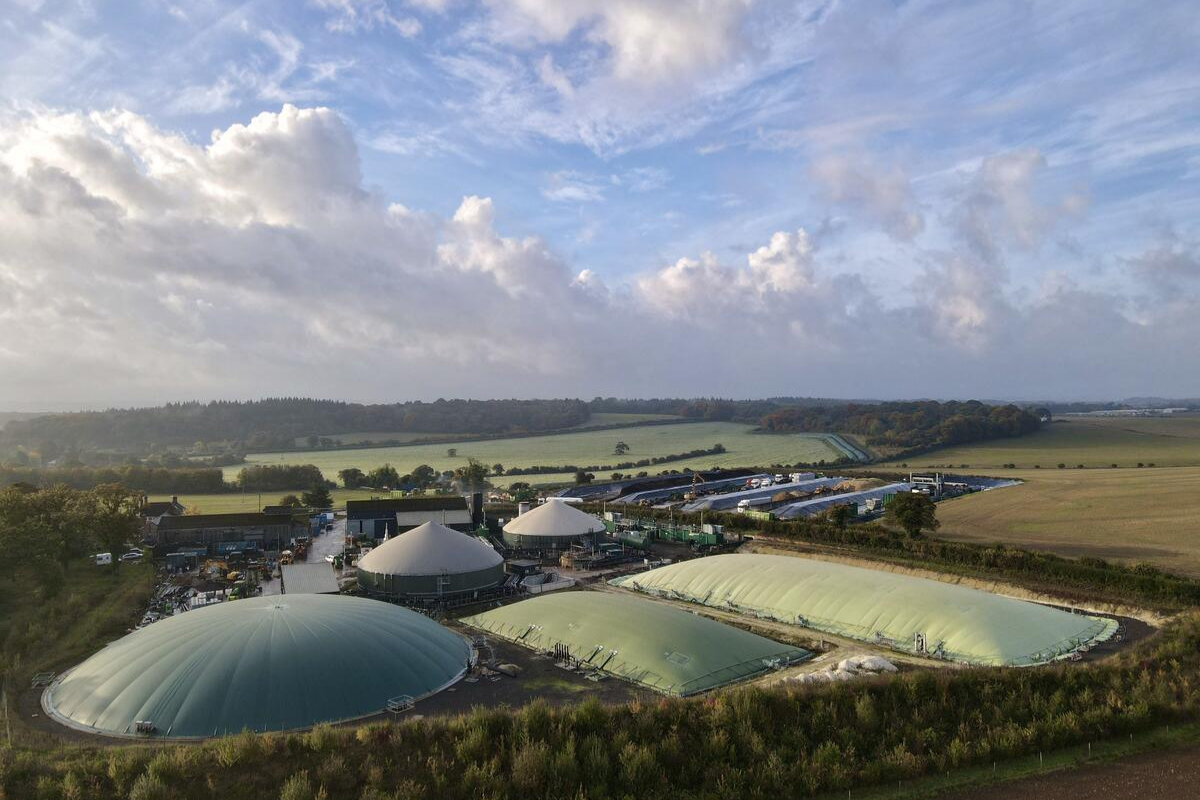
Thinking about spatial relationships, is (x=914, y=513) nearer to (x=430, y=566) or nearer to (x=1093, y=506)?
(x=1093, y=506)

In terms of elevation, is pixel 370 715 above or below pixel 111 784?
below

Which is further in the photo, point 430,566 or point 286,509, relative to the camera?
point 286,509

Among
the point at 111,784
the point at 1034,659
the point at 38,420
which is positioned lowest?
the point at 1034,659

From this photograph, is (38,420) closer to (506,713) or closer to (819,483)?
(819,483)

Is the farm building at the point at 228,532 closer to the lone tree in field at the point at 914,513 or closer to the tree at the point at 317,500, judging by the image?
the tree at the point at 317,500

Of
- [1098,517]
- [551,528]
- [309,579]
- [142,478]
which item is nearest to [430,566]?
[309,579]

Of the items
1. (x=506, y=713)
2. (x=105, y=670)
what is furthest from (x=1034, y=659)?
(x=105, y=670)

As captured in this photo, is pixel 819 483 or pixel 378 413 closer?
pixel 819 483

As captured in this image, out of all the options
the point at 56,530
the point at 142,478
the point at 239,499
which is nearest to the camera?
the point at 56,530
